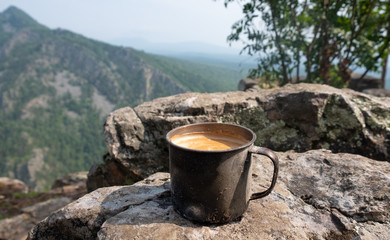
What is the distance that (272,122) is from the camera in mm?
3762

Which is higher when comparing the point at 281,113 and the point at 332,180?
the point at 281,113

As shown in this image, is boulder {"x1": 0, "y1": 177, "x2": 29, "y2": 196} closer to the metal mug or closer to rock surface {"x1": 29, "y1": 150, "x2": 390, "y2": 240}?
rock surface {"x1": 29, "y1": 150, "x2": 390, "y2": 240}

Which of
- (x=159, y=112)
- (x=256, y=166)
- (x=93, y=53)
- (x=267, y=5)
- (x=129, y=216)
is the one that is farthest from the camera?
(x=93, y=53)

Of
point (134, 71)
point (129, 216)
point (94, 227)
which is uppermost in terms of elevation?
point (129, 216)

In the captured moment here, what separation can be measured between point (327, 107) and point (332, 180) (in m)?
1.66

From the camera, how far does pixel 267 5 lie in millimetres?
7168

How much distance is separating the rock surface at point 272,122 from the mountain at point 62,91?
247 ft

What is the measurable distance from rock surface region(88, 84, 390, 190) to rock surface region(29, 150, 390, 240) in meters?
1.04

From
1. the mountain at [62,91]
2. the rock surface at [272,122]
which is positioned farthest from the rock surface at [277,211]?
the mountain at [62,91]

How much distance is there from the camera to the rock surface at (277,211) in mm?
1763

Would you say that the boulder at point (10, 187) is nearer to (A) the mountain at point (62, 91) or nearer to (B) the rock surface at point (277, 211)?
(B) the rock surface at point (277, 211)

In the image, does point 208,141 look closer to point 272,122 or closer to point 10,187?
point 272,122

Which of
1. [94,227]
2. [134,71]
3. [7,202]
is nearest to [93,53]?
[134,71]

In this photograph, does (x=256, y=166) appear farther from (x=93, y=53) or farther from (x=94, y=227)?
(x=93, y=53)
